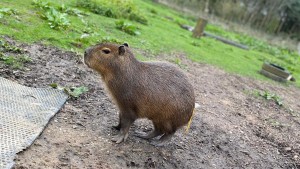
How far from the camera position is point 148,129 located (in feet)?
14.7

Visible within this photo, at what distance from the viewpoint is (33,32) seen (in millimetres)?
6039

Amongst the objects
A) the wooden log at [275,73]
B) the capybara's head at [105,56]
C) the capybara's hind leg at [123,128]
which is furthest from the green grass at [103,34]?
the capybara's hind leg at [123,128]

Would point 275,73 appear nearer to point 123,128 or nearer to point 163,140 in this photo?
point 163,140

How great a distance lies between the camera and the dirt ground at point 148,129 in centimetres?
349

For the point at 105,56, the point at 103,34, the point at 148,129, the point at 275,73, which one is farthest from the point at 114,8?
the point at 105,56

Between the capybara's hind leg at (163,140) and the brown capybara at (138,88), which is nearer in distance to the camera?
the brown capybara at (138,88)

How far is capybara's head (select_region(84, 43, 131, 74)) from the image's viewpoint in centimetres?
380

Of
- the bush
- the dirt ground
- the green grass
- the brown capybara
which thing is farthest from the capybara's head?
the bush

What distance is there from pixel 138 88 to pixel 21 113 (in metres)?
1.14

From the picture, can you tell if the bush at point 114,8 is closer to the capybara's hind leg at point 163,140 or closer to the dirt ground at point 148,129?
the dirt ground at point 148,129

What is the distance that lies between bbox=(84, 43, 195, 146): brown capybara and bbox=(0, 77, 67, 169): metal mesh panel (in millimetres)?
660

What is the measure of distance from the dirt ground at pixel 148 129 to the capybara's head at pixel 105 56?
64 cm

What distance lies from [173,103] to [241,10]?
63.9 feet

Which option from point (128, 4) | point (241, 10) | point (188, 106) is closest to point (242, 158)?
point (188, 106)
